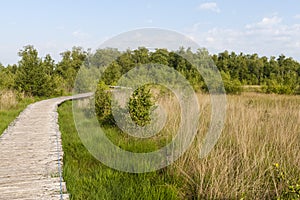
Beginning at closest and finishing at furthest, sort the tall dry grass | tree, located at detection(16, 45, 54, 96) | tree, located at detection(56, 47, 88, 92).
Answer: the tall dry grass
tree, located at detection(16, 45, 54, 96)
tree, located at detection(56, 47, 88, 92)

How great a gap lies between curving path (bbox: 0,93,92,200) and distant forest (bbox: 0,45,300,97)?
5.66ft

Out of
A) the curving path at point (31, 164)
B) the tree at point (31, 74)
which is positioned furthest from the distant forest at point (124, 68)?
the curving path at point (31, 164)

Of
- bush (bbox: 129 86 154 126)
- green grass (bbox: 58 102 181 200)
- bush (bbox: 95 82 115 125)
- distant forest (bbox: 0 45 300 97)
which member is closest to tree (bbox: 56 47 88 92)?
distant forest (bbox: 0 45 300 97)

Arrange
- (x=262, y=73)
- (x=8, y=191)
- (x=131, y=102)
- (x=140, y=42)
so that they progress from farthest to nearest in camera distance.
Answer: (x=262, y=73), (x=131, y=102), (x=140, y=42), (x=8, y=191)

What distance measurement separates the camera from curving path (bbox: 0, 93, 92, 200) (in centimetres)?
276

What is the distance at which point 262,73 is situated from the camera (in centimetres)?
3450

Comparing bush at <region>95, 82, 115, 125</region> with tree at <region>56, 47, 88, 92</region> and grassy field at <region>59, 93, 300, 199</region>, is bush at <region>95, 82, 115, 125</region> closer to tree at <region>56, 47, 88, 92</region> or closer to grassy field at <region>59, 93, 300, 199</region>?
grassy field at <region>59, 93, 300, 199</region>

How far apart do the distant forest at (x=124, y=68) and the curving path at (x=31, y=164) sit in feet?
5.66

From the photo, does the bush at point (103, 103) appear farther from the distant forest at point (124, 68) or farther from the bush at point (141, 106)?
the bush at point (141, 106)

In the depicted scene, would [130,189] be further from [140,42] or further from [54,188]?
[140,42]

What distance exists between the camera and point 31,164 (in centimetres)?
363

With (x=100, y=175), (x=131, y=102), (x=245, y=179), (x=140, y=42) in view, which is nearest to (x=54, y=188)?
(x=100, y=175)

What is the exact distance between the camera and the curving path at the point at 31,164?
2.76m

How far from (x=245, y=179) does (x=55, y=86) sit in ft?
51.1
